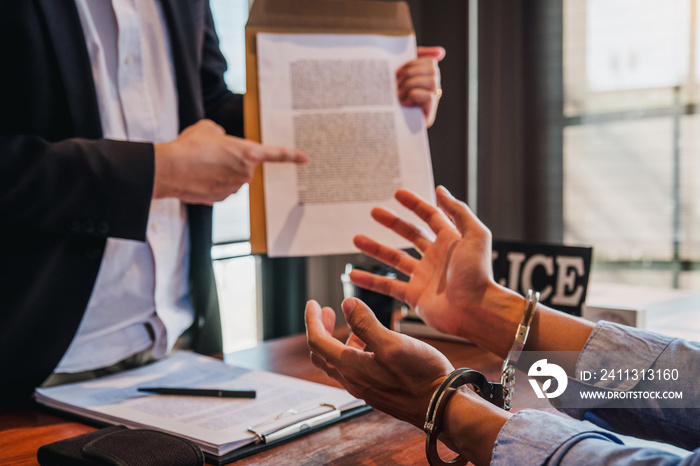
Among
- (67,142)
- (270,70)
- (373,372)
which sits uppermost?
(270,70)

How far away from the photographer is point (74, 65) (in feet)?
3.21

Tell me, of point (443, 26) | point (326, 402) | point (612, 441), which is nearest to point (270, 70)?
point (326, 402)

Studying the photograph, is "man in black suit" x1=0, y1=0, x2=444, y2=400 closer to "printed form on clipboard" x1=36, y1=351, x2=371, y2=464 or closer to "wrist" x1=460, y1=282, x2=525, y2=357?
"printed form on clipboard" x1=36, y1=351, x2=371, y2=464

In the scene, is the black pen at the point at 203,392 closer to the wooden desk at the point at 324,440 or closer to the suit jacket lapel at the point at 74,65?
the wooden desk at the point at 324,440

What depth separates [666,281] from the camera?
2.58 metres

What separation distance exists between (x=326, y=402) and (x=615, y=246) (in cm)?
226

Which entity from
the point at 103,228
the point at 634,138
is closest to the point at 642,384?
the point at 103,228

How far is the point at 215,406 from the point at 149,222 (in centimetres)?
43

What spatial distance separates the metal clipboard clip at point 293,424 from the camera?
707mm

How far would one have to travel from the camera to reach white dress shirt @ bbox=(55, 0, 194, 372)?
1034 mm

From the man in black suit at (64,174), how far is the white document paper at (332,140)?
0.27 feet

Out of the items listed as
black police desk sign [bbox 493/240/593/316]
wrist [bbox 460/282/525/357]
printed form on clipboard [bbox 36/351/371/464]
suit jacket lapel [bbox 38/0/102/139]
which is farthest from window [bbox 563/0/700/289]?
suit jacket lapel [bbox 38/0/102/139]

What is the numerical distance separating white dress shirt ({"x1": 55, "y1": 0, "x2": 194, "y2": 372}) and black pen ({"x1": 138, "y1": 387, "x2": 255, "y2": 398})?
0.23 meters

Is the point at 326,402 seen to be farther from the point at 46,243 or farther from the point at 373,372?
the point at 46,243
